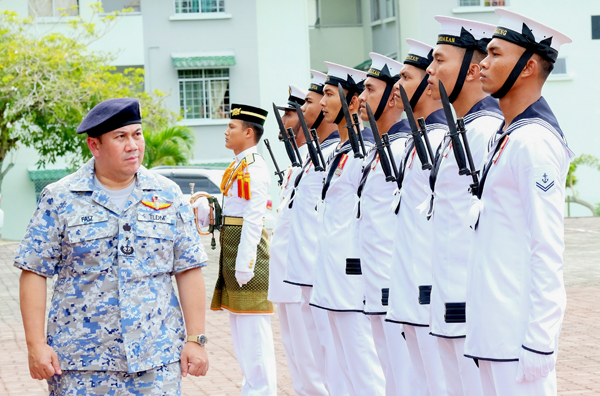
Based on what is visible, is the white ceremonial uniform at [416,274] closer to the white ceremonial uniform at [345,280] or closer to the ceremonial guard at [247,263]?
the white ceremonial uniform at [345,280]

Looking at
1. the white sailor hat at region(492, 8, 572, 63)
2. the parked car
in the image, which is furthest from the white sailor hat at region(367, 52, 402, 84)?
the parked car

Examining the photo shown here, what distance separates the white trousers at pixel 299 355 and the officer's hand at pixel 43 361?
106 inches

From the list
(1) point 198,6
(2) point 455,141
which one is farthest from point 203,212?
(1) point 198,6

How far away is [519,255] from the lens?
10.9ft

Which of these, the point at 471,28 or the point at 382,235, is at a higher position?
the point at 471,28

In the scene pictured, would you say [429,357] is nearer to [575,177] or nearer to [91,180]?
[91,180]

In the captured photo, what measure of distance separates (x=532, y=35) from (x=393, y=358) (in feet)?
6.75

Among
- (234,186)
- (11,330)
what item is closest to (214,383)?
(234,186)

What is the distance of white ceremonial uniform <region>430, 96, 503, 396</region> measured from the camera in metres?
3.74

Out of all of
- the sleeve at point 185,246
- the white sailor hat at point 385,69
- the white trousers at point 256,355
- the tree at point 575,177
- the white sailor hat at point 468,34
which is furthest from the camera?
the tree at point 575,177

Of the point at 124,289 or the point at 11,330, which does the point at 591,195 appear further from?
the point at 124,289

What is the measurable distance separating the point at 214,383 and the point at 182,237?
137 inches

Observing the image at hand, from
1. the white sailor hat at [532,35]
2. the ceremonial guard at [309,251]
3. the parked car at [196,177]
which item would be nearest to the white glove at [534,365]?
the white sailor hat at [532,35]

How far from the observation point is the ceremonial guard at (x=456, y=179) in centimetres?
373
